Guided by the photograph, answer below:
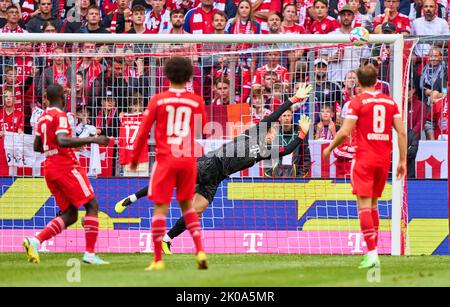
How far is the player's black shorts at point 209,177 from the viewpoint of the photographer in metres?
15.9

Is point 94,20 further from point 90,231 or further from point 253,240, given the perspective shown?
point 90,231

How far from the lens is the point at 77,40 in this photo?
15.9m

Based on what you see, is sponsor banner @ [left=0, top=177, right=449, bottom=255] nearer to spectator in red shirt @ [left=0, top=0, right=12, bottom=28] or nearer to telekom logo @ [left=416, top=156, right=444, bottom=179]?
telekom logo @ [left=416, top=156, right=444, bottom=179]

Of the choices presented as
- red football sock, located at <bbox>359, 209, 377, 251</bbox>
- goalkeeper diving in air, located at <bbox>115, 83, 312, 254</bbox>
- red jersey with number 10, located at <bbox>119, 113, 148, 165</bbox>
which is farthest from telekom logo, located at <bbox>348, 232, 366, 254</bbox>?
red football sock, located at <bbox>359, 209, 377, 251</bbox>

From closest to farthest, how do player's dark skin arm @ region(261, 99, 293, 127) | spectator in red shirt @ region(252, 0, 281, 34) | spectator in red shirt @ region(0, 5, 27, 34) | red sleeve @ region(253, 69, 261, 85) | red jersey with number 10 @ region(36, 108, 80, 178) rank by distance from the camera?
red jersey with number 10 @ region(36, 108, 80, 178)
player's dark skin arm @ region(261, 99, 293, 127)
red sleeve @ region(253, 69, 261, 85)
spectator in red shirt @ region(252, 0, 281, 34)
spectator in red shirt @ region(0, 5, 27, 34)

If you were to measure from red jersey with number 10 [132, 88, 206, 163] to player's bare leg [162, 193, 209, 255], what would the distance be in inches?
171

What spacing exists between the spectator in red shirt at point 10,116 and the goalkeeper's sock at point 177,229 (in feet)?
10.4

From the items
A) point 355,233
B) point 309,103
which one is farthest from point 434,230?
point 309,103

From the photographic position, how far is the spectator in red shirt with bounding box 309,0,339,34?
2097cm

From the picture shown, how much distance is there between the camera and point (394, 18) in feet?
68.8

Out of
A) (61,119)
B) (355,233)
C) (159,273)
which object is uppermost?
(61,119)

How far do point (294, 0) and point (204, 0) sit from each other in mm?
1810

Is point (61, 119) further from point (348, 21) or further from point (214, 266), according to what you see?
point (348, 21)

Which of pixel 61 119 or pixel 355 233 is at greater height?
pixel 61 119
